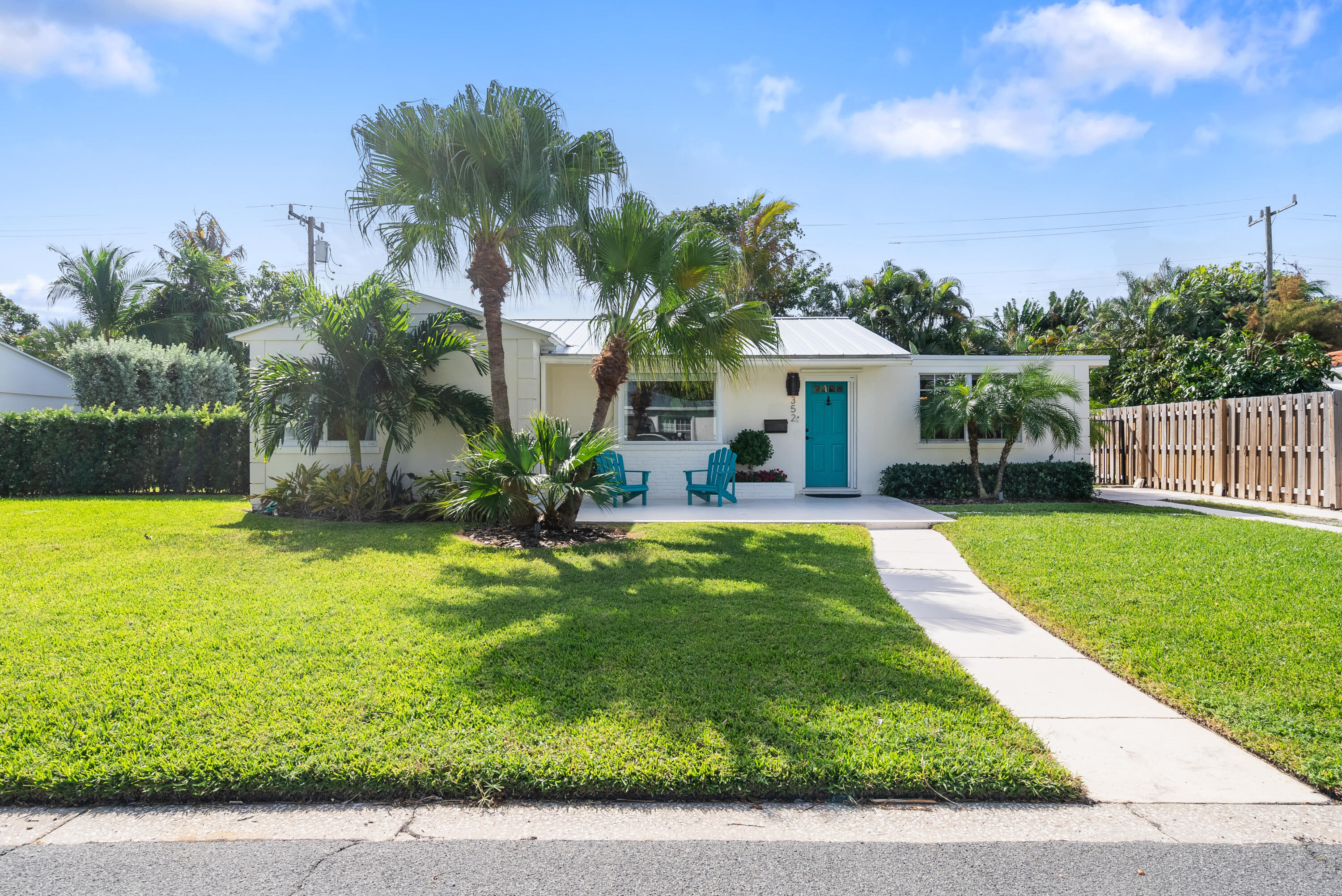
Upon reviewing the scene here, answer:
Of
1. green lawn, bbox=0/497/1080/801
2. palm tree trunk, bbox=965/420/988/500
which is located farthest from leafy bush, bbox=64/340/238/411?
palm tree trunk, bbox=965/420/988/500

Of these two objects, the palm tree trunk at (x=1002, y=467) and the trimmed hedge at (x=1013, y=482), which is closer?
the palm tree trunk at (x=1002, y=467)

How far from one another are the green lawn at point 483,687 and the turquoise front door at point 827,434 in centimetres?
663

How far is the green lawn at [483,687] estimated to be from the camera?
2.86 metres

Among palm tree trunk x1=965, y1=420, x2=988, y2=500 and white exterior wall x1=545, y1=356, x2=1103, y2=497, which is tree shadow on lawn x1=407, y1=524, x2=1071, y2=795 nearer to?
white exterior wall x1=545, y1=356, x2=1103, y2=497

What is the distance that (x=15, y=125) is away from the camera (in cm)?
1200

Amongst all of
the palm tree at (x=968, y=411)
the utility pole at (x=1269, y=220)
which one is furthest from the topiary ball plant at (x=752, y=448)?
the utility pole at (x=1269, y=220)

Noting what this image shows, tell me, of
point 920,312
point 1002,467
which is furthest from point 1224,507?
point 920,312

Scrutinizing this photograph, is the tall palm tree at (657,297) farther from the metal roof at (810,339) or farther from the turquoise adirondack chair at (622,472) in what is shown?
the metal roof at (810,339)

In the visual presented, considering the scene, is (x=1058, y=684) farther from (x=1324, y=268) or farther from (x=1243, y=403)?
(x=1324, y=268)

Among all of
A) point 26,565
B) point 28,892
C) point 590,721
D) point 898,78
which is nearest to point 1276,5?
point 898,78

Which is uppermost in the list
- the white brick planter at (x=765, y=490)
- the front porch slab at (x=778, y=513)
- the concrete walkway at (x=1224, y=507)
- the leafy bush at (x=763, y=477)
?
the leafy bush at (x=763, y=477)

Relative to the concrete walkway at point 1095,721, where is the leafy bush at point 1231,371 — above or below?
above

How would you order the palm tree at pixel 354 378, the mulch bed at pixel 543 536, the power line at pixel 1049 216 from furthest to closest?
1. the power line at pixel 1049 216
2. the palm tree at pixel 354 378
3. the mulch bed at pixel 543 536

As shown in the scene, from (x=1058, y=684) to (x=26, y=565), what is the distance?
361 inches
